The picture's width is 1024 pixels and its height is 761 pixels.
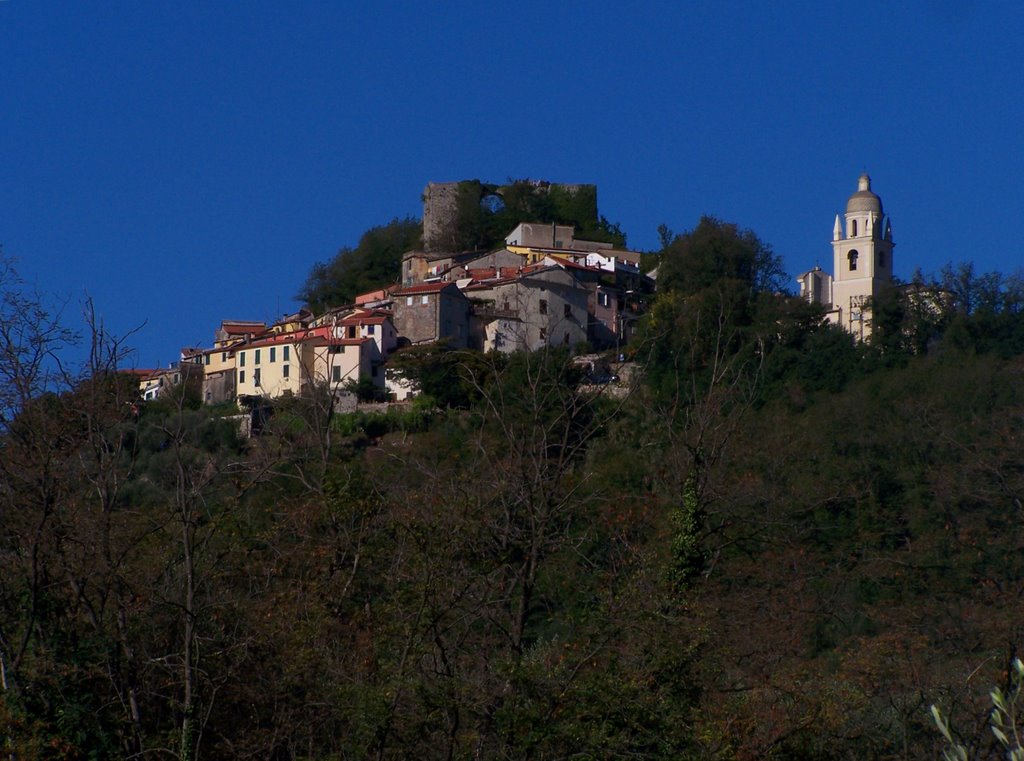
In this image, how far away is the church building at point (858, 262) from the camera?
6244cm

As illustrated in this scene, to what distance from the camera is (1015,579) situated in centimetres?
2847

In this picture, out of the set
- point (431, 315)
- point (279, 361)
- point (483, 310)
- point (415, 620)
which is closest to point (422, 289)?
point (431, 315)

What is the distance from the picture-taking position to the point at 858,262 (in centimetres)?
6384

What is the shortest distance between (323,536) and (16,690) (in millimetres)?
4639

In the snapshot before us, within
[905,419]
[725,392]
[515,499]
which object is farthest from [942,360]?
[515,499]

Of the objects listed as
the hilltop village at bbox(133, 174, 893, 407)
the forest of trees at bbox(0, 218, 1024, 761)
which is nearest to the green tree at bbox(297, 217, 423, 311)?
the hilltop village at bbox(133, 174, 893, 407)

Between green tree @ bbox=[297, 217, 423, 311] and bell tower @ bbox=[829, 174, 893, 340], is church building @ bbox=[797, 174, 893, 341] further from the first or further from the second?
green tree @ bbox=[297, 217, 423, 311]

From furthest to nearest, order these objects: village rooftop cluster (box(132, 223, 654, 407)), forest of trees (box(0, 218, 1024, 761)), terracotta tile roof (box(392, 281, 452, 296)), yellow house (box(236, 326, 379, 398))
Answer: terracotta tile roof (box(392, 281, 452, 296)) < village rooftop cluster (box(132, 223, 654, 407)) < yellow house (box(236, 326, 379, 398)) < forest of trees (box(0, 218, 1024, 761))

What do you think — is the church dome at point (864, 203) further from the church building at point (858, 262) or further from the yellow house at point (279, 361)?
the yellow house at point (279, 361)

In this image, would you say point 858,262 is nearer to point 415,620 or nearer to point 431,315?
point 431,315

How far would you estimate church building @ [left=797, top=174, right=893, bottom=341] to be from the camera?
6244 cm

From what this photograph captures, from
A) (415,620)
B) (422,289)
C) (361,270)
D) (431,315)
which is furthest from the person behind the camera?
(361,270)

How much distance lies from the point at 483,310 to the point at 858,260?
1604cm

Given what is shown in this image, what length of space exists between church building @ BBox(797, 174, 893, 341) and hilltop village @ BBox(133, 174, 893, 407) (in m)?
0.05
